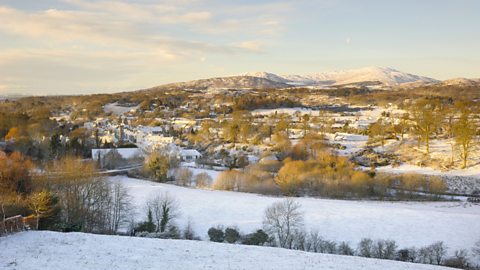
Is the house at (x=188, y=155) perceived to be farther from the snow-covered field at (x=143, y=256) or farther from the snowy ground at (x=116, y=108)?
the snowy ground at (x=116, y=108)

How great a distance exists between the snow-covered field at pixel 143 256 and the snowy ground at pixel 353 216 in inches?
354

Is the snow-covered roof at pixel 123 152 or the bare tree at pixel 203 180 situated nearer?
the bare tree at pixel 203 180

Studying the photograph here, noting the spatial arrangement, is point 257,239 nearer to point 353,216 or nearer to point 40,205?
point 353,216

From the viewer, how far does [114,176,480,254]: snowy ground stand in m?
28.5

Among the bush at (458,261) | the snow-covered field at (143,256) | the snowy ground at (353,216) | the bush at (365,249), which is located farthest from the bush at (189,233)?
the bush at (458,261)

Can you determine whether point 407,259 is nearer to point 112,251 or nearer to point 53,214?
point 112,251

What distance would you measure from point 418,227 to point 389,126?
147 ft

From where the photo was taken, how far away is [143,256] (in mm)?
16562

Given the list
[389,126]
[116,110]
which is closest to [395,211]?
[389,126]

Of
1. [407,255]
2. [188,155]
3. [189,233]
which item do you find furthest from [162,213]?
[188,155]

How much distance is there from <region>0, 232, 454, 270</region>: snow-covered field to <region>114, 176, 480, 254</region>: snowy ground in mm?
9004

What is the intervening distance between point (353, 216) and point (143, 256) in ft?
66.0

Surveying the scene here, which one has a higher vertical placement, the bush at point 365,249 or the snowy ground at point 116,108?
the snowy ground at point 116,108

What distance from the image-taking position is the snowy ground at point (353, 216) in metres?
28.5
